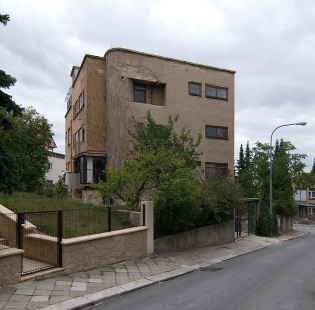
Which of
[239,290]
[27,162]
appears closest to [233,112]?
[27,162]

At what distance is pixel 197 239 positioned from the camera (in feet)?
48.4

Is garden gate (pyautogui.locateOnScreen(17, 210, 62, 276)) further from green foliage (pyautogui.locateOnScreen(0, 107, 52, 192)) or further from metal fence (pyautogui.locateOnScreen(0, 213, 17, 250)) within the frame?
green foliage (pyautogui.locateOnScreen(0, 107, 52, 192))

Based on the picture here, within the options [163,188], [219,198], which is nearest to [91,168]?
[219,198]

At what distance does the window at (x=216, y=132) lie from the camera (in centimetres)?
2422

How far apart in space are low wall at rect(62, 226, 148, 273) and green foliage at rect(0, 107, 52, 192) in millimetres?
9001

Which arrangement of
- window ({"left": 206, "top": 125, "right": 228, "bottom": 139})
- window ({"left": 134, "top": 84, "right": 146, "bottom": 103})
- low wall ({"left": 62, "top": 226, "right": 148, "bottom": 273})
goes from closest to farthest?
low wall ({"left": 62, "top": 226, "right": 148, "bottom": 273})
window ({"left": 134, "top": 84, "right": 146, "bottom": 103})
window ({"left": 206, "top": 125, "right": 228, "bottom": 139})

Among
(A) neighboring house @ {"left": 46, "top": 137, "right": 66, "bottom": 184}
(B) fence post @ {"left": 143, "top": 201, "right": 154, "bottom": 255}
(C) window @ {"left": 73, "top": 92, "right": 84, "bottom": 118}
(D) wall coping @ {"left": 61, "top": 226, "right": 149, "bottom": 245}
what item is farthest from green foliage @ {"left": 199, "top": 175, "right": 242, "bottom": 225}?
(A) neighboring house @ {"left": 46, "top": 137, "right": 66, "bottom": 184}

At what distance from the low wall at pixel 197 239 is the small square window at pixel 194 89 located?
945 cm

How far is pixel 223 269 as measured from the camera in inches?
431

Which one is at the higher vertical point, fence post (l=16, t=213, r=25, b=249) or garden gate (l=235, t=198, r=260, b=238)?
fence post (l=16, t=213, r=25, b=249)

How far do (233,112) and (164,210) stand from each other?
14.8 metres

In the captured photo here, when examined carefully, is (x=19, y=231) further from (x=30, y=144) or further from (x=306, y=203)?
(x=306, y=203)

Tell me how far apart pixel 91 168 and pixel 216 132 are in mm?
9135

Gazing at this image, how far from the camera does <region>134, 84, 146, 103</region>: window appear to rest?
2206cm
